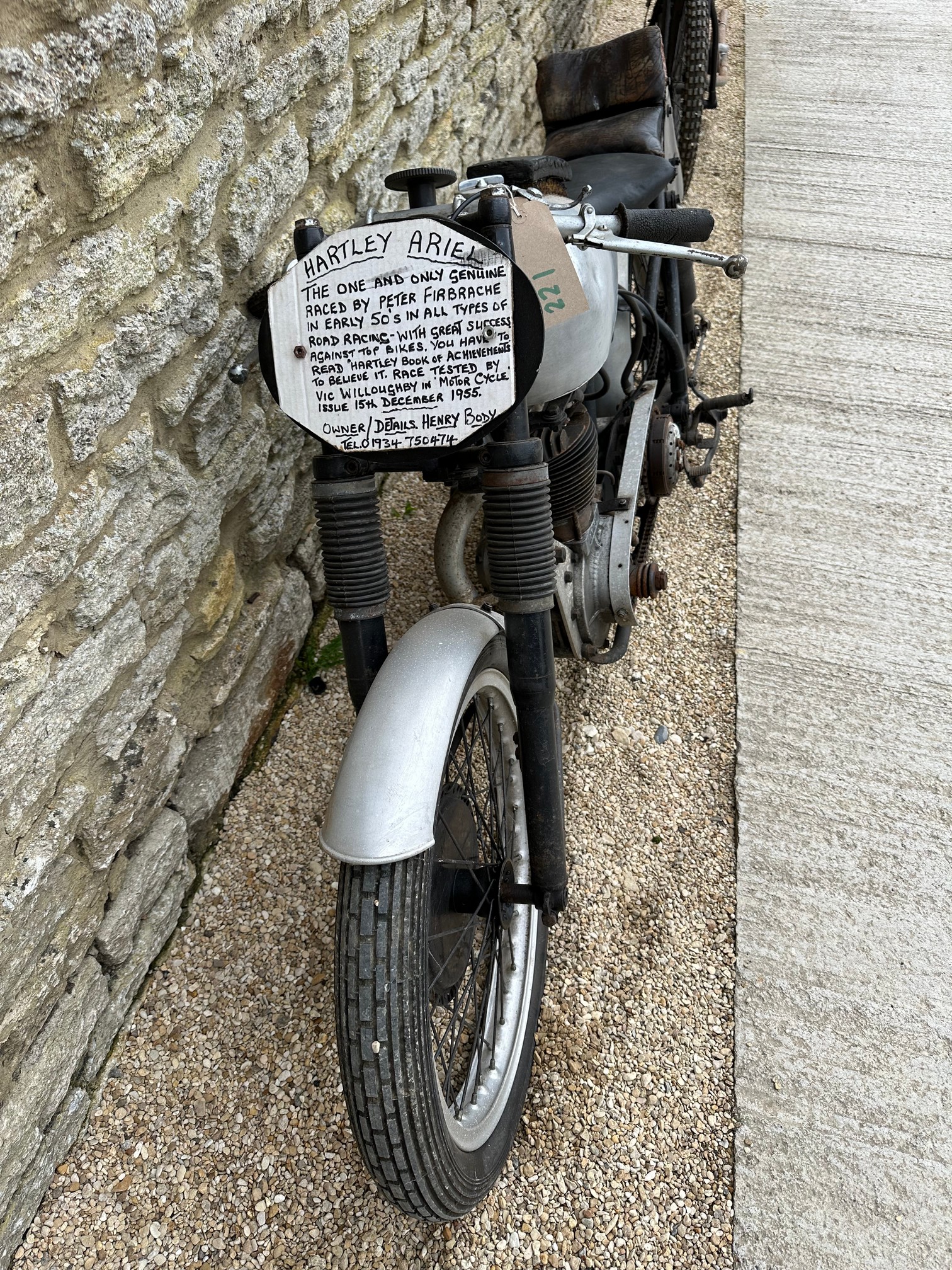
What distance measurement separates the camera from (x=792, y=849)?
2.32 metres

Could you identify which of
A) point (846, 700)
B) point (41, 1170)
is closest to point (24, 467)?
point (41, 1170)

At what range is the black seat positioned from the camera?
242 centimetres

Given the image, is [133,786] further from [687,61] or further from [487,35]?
[687,61]

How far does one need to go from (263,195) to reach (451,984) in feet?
5.59

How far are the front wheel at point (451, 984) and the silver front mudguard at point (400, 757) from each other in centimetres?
3

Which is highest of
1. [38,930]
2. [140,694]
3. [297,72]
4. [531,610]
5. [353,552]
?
[297,72]

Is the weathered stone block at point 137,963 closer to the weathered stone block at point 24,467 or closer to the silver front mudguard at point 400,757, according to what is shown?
the silver front mudguard at point 400,757

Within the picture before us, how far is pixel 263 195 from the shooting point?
1.97 m

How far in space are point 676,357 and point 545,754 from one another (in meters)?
1.58

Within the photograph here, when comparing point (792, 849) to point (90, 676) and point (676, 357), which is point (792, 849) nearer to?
point (676, 357)

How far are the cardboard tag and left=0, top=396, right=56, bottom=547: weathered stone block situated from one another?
81 cm

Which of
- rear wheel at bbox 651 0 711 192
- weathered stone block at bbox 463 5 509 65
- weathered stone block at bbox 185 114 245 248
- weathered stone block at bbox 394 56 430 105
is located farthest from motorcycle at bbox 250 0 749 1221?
rear wheel at bbox 651 0 711 192

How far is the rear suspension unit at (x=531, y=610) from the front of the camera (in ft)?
4.67

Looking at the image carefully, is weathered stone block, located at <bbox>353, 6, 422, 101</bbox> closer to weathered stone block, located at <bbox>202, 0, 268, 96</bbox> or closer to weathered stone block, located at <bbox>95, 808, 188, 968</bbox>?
weathered stone block, located at <bbox>202, 0, 268, 96</bbox>
